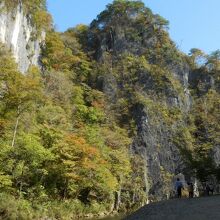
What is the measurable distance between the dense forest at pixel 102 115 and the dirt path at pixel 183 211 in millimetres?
6972

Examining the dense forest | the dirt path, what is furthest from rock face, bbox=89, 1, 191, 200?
the dirt path

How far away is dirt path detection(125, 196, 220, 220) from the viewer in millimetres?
13875

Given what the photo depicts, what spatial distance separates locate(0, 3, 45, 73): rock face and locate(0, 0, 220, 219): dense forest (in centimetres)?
114

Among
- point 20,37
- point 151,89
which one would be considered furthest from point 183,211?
point 151,89

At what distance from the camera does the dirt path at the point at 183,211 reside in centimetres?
1388

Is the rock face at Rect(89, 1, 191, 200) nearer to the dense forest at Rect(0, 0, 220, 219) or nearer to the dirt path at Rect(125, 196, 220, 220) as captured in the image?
the dense forest at Rect(0, 0, 220, 219)

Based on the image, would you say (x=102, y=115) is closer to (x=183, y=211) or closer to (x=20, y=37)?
(x=20, y=37)

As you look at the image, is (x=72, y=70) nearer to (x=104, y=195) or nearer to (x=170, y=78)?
(x=170, y=78)

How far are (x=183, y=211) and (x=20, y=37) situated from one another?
33.9 m

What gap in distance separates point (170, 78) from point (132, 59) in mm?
6752

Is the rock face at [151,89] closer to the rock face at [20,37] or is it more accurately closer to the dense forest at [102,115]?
the dense forest at [102,115]

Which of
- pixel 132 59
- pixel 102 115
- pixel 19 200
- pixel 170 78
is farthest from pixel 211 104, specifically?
pixel 19 200

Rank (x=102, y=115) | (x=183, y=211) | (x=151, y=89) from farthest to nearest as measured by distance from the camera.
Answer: (x=151, y=89) < (x=102, y=115) < (x=183, y=211)

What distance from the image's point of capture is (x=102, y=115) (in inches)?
2039
